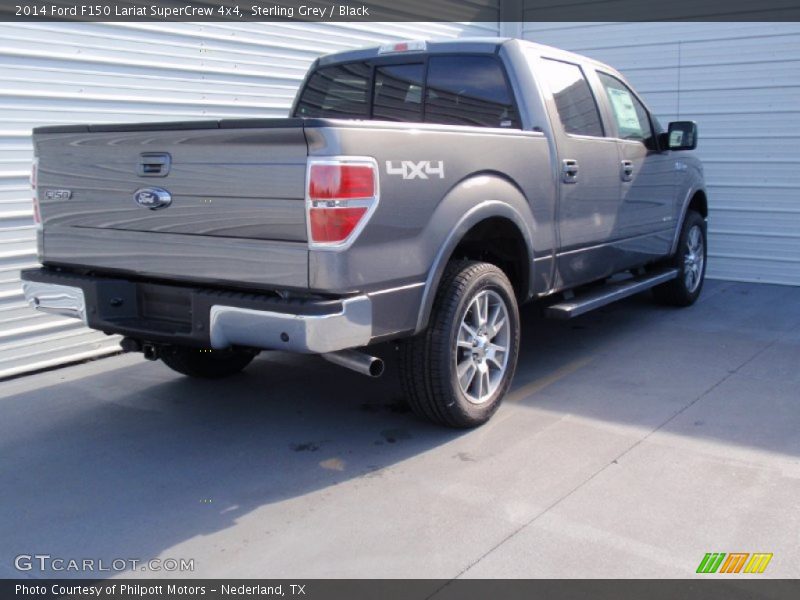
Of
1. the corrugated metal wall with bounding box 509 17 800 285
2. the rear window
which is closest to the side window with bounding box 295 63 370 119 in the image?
the rear window

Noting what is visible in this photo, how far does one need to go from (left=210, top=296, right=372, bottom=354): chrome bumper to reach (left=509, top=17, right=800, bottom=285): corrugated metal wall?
21.8ft

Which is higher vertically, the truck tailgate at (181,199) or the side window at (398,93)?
the side window at (398,93)

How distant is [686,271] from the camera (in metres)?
7.56

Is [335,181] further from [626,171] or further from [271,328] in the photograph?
[626,171]

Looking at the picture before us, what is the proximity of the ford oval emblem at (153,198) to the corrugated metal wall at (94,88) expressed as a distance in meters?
2.19

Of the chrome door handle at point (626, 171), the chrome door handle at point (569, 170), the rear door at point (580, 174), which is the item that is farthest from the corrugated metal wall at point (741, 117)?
the chrome door handle at point (569, 170)

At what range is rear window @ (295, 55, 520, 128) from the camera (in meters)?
5.20

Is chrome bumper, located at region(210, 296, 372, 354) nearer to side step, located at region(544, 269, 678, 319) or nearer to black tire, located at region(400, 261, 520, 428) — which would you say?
black tire, located at region(400, 261, 520, 428)

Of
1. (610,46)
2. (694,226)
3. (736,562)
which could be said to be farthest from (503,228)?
(610,46)

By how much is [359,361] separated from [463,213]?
→ 97cm

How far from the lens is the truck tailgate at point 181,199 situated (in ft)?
11.9

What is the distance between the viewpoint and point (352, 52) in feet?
18.6

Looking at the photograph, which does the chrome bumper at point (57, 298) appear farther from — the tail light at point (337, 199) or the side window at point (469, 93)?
the side window at point (469, 93)

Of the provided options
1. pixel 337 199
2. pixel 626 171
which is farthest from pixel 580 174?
pixel 337 199
